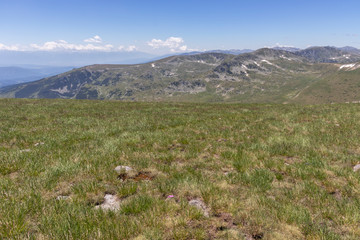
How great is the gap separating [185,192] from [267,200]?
226 centimetres

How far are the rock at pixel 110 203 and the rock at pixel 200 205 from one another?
78.1 inches

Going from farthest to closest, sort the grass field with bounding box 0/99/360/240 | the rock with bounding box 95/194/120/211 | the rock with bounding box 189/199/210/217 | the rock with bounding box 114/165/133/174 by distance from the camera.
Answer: the rock with bounding box 114/165/133/174, the rock with bounding box 95/194/120/211, the rock with bounding box 189/199/210/217, the grass field with bounding box 0/99/360/240

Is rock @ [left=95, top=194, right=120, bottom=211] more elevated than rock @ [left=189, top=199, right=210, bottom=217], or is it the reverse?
rock @ [left=95, top=194, right=120, bottom=211]

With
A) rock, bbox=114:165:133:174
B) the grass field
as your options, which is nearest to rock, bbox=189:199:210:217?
the grass field

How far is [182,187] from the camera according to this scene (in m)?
6.10

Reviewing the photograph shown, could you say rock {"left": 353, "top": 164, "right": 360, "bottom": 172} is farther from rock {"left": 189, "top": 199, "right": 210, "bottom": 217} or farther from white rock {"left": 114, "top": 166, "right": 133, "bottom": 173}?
white rock {"left": 114, "top": 166, "right": 133, "bottom": 173}

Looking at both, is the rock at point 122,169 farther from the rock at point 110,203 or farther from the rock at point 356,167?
the rock at point 356,167

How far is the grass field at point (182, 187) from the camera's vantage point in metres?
4.31

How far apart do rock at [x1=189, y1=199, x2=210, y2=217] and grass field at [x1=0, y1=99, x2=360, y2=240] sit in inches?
3.4

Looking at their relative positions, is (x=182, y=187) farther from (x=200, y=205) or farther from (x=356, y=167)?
(x=356, y=167)

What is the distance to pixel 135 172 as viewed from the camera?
7266 mm

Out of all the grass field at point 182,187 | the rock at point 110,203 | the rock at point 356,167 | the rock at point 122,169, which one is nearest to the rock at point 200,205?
the grass field at point 182,187

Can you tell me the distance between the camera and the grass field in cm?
431

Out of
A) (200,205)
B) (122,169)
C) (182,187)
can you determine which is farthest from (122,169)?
(200,205)
